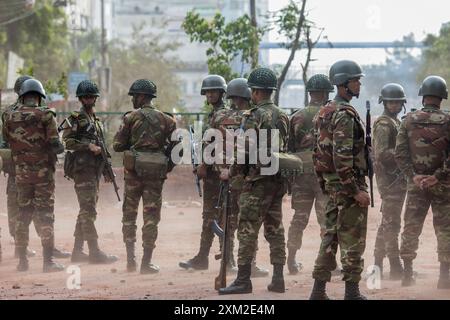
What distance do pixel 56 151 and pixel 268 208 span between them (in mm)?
2870

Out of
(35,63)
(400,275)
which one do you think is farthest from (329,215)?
(35,63)

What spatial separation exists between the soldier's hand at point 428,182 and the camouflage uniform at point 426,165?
4 centimetres

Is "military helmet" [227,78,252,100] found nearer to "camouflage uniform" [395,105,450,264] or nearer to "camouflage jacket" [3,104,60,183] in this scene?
"camouflage uniform" [395,105,450,264]

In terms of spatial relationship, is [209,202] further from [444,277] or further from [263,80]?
[444,277]

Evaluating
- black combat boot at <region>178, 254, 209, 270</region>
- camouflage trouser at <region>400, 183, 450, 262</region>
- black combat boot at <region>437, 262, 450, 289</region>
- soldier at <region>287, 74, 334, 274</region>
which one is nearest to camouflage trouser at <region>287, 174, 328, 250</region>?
soldier at <region>287, 74, 334, 274</region>

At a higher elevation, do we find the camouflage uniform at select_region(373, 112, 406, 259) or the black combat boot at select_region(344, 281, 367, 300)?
the camouflage uniform at select_region(373, 112, 406, 259)

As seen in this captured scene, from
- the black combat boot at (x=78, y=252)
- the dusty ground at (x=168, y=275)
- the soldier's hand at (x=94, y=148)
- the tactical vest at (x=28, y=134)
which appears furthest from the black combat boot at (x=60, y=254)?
the tactical vest at (x=28, y=134)

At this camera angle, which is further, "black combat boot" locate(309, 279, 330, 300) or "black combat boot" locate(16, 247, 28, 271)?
"black combat boot" locate(16, 247, 28, 271)

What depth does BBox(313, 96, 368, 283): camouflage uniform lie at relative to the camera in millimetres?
8094

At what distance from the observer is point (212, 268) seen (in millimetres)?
11305

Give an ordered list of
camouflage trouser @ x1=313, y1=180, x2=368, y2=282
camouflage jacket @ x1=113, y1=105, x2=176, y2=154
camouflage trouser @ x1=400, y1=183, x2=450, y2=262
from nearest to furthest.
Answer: camouflage trouser @ x1=313, y1=180, x2=368, y2=282 < camouflage trouser @ x1=400, y1=183, x2=450, y2=262 < camouflage jacket @ x1=113, y1=105, x2=176, y2=154

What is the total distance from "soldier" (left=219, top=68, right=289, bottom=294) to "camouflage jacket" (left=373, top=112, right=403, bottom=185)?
1636 millimetres

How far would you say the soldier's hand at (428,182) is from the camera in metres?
9.43
